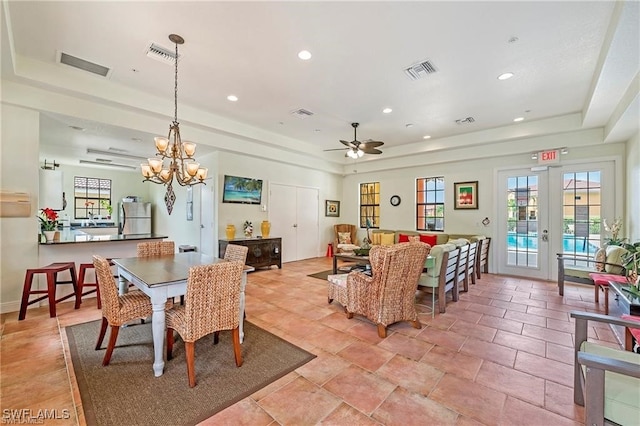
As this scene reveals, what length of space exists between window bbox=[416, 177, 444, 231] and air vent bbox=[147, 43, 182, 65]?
20.5 feet

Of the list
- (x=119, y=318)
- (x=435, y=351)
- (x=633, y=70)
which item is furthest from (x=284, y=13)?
(x=633, y=70)

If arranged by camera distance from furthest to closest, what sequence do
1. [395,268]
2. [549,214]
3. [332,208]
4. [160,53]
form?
[332,208]
[549,214]
[160,53]
[395,268]

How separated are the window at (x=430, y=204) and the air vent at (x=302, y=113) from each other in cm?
390

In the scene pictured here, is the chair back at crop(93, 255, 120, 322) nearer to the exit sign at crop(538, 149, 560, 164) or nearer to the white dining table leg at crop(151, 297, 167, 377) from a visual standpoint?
the white dining table leg at crop(151, 297, 167, 377)

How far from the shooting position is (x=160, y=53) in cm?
319

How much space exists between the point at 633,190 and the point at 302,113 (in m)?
5.57

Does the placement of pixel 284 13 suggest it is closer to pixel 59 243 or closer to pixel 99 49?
pixel 99 49

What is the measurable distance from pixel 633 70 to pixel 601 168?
9.38ft

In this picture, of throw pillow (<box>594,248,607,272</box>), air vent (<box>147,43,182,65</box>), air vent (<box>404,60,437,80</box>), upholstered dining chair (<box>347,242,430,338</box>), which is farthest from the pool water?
air vent (<box>147,43,182,65</box>)

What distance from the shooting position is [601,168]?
5.07 meters

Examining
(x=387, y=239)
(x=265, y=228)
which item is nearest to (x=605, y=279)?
(x=387, y=239)

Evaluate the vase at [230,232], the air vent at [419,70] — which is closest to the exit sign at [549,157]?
the air vent at [419,70]

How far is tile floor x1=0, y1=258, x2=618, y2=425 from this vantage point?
1.87 metres

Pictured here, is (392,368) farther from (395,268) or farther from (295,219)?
(295,219)
